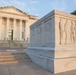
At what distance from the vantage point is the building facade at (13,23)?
39375mm

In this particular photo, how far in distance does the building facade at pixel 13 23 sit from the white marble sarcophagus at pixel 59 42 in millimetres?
31955

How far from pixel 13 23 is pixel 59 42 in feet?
119

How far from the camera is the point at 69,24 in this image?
6.96 meters

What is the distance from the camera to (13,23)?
41.4 metres

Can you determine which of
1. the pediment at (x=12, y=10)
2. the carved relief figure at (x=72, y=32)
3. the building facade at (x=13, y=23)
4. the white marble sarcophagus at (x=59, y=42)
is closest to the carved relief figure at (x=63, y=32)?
the white marble sarcophagus at (x=59, y=42)

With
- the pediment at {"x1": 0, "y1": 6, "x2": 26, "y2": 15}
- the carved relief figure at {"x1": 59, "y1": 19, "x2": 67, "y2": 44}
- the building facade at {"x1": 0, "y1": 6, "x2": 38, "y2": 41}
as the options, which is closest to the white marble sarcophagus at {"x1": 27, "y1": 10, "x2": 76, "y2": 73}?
the carved relief figure at {"x1": 59, "y1": 19, "x2": 67, "y2": 44}

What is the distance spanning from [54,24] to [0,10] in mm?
34270

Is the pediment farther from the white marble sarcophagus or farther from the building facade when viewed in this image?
the white marble sarcophagus

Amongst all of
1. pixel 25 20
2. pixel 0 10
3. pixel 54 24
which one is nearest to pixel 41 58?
pixel 54 24

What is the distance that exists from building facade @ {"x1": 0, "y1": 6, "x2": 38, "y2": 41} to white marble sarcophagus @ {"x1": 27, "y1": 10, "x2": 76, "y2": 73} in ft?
105

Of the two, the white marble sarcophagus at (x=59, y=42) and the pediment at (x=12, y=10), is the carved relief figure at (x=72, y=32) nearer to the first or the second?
the white marble sarcophagus at (x=59, y=42)

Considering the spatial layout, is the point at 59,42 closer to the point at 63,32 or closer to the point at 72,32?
the point at 63,32

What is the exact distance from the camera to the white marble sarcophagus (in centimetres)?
602

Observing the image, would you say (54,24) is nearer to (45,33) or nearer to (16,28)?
(45,33)
